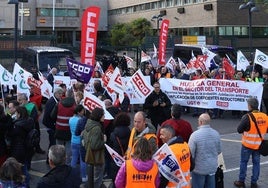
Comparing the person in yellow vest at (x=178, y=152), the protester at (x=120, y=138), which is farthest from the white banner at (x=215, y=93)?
the person in yellow vest at (x=178, y=152)

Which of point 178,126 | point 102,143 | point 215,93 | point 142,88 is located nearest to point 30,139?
point 102,143

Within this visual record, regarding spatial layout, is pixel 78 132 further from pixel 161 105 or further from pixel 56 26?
pixel 56 26

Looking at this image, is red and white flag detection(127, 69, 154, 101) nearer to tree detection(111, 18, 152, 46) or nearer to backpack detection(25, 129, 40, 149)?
backpack detection(25, 129, 40, 149)

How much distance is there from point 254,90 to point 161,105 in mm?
4976

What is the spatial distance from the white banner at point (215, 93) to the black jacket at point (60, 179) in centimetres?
1142

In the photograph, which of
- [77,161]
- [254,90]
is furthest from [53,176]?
[254,90]

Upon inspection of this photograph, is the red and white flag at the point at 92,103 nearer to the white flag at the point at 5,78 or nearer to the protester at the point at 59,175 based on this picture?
the protester at the point at 59,175

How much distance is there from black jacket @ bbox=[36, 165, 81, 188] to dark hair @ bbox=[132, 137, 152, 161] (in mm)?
748

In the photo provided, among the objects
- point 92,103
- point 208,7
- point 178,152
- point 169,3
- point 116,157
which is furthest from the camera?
point 169,3

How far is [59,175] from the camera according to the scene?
502 cm

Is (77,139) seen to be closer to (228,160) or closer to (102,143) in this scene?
(102,143)

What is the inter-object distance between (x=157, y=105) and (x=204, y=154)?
4885 millimetres

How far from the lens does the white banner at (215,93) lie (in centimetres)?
1590

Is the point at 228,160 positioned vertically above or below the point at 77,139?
below
